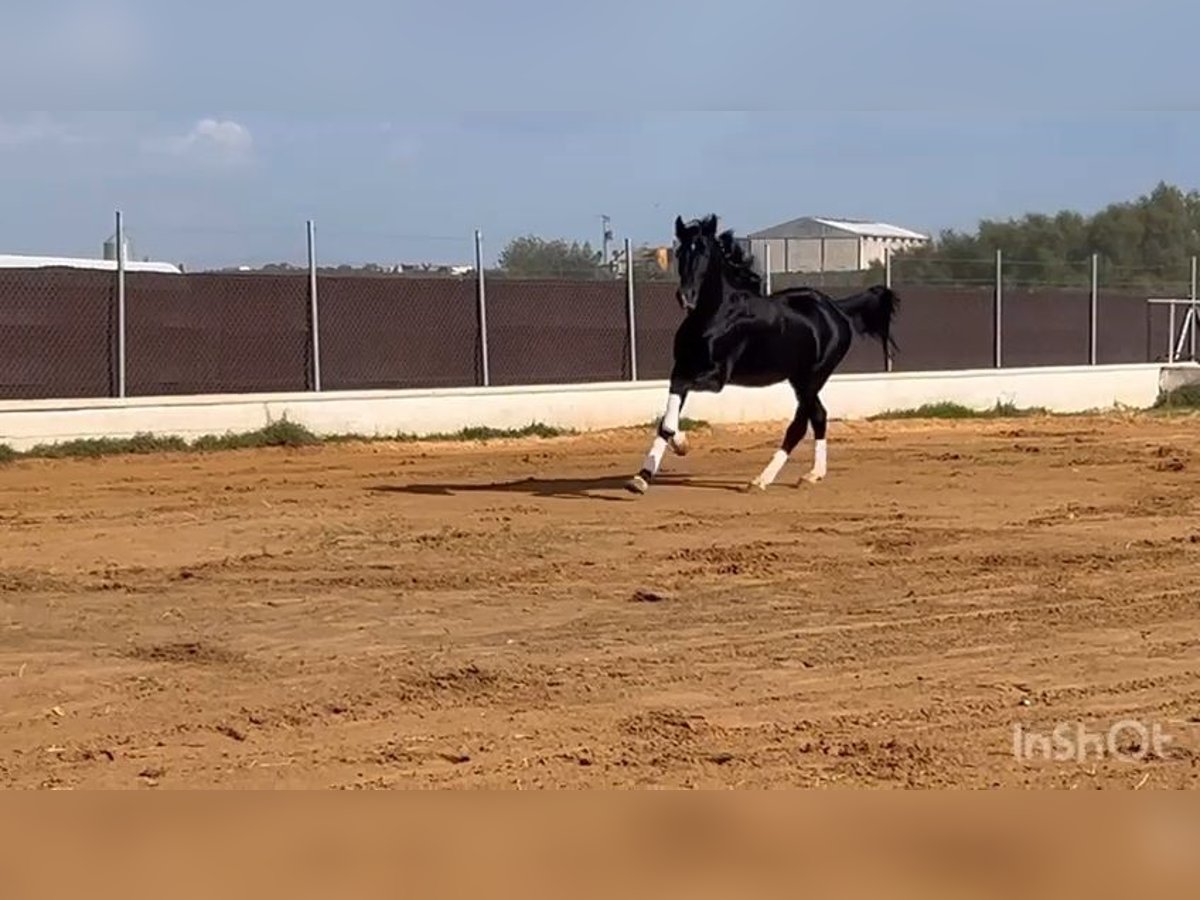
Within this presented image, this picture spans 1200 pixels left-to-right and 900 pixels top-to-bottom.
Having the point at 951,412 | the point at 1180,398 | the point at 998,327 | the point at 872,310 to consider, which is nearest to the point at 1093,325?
the point at 1180,398

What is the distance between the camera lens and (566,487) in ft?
48.5

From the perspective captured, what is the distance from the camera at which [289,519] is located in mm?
12570

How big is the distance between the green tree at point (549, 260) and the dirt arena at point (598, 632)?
32.5 ft

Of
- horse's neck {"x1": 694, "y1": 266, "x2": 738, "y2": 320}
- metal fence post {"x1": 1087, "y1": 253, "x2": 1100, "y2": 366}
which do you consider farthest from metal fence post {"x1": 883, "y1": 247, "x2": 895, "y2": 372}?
horse's neck {"x1": 694, "y1": 266, "x2": 738, "y2": 320}

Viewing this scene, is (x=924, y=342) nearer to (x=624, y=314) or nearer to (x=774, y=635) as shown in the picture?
(x=624, y=314)

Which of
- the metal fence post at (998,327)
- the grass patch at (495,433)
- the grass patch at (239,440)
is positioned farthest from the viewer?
the metal fence post at (998,327)

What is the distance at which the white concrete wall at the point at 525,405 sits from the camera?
19.4 meters

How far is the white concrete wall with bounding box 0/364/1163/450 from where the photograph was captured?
19.4m

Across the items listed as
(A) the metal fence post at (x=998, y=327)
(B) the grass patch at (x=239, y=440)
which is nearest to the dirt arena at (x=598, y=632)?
(B) the grass patch at (x=239, y=440)

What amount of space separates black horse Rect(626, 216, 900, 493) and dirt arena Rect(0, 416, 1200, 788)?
2.14 feet

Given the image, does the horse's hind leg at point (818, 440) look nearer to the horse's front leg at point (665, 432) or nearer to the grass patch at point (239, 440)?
the horse's front leg at point (665, 432)

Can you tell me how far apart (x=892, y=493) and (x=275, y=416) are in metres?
9.42

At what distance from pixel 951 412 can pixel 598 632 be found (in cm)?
2096

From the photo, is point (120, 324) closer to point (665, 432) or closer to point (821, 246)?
point (665, 432)
